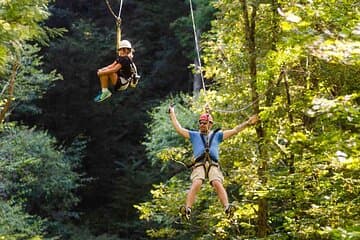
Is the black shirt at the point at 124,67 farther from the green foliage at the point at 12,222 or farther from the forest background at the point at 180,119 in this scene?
the green foliage at the point at 12,222

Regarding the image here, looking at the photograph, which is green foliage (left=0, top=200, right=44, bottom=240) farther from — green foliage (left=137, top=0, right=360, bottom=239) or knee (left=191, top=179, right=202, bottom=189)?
knee (left=191, top=179, right=202, bottom=189)

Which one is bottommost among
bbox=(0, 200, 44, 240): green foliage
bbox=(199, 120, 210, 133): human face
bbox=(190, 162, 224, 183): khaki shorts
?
bbox=(0, 200, 44, 240): green foliage

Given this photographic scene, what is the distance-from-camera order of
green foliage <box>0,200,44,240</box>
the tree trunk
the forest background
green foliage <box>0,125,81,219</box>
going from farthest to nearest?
1. green foliage <box>0,125,81,219</box>
2. green foliage <box>0,200,44,240</box>
3. the tree trunk
4. the forest background

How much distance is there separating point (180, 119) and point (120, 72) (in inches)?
273

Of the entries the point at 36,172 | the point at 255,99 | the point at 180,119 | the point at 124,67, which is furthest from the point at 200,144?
the point at 36,172

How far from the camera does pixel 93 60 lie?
61.2 feet

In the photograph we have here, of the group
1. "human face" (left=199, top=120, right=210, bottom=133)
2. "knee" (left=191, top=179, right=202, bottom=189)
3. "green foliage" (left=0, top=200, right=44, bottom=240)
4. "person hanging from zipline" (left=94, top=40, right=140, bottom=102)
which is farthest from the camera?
"green foliage" (left=0, top=200, right=44, bottom=240)

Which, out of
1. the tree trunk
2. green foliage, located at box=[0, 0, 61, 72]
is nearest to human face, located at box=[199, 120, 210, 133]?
the tree trunk

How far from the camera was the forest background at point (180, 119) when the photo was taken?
600cm

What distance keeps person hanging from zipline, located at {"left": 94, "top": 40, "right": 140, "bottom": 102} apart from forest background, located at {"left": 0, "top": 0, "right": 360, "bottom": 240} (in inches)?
46.3

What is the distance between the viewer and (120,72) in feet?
19.4

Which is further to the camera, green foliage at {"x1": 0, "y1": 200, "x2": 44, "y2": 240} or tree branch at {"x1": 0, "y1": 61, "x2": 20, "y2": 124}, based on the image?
green foliage at {"x1": 0, "y1": 200, "x2": 44, "y2": 240}

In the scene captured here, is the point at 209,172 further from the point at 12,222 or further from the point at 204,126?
the point at 12,222

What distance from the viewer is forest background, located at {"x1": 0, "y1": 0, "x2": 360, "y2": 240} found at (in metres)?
6.00
